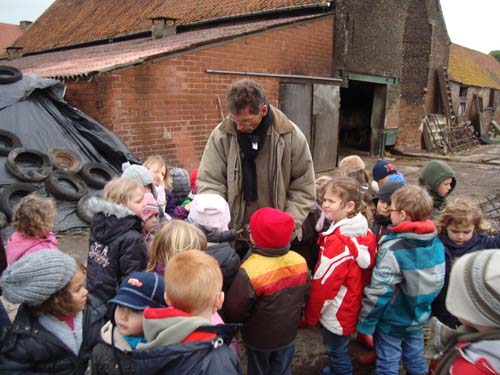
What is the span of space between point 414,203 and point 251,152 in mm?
1107

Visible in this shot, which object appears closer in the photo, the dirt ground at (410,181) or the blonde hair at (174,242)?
the blonde hair at (174,242)

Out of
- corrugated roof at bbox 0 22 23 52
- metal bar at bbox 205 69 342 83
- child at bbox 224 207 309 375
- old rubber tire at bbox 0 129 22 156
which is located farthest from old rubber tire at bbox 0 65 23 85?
corrugated roof at bbox 0 22 23 52

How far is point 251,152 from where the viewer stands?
262 centimetres

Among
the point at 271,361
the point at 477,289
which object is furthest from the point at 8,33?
the point at 477,289

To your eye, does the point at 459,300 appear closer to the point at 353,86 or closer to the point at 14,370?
the point at 14,370

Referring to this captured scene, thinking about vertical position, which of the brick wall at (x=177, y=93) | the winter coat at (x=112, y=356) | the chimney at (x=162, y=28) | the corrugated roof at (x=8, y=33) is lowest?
the winter coat at (x=112, y=356)

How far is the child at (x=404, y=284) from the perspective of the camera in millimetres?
2363

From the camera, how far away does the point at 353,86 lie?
47.1 feet

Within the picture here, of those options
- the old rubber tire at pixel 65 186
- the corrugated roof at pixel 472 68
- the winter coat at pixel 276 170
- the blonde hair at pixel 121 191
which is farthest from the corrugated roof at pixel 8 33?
the winter coat at pixel 276 170

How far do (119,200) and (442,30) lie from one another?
1668 cm

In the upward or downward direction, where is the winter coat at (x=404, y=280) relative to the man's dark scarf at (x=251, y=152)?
downward

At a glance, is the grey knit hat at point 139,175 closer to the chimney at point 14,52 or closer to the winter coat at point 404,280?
the winter coat at point 404,280

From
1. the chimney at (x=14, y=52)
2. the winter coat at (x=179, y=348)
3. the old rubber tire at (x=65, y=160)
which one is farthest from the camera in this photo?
the chimney at (x=14, y=52)

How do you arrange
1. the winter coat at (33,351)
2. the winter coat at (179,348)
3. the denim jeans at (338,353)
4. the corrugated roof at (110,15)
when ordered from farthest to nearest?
1. the corrugated roof at (110,15)
2. the denim jeans at (338,353)
3. the winter coat at (33,351)
4. the winter coat at (179,348)
